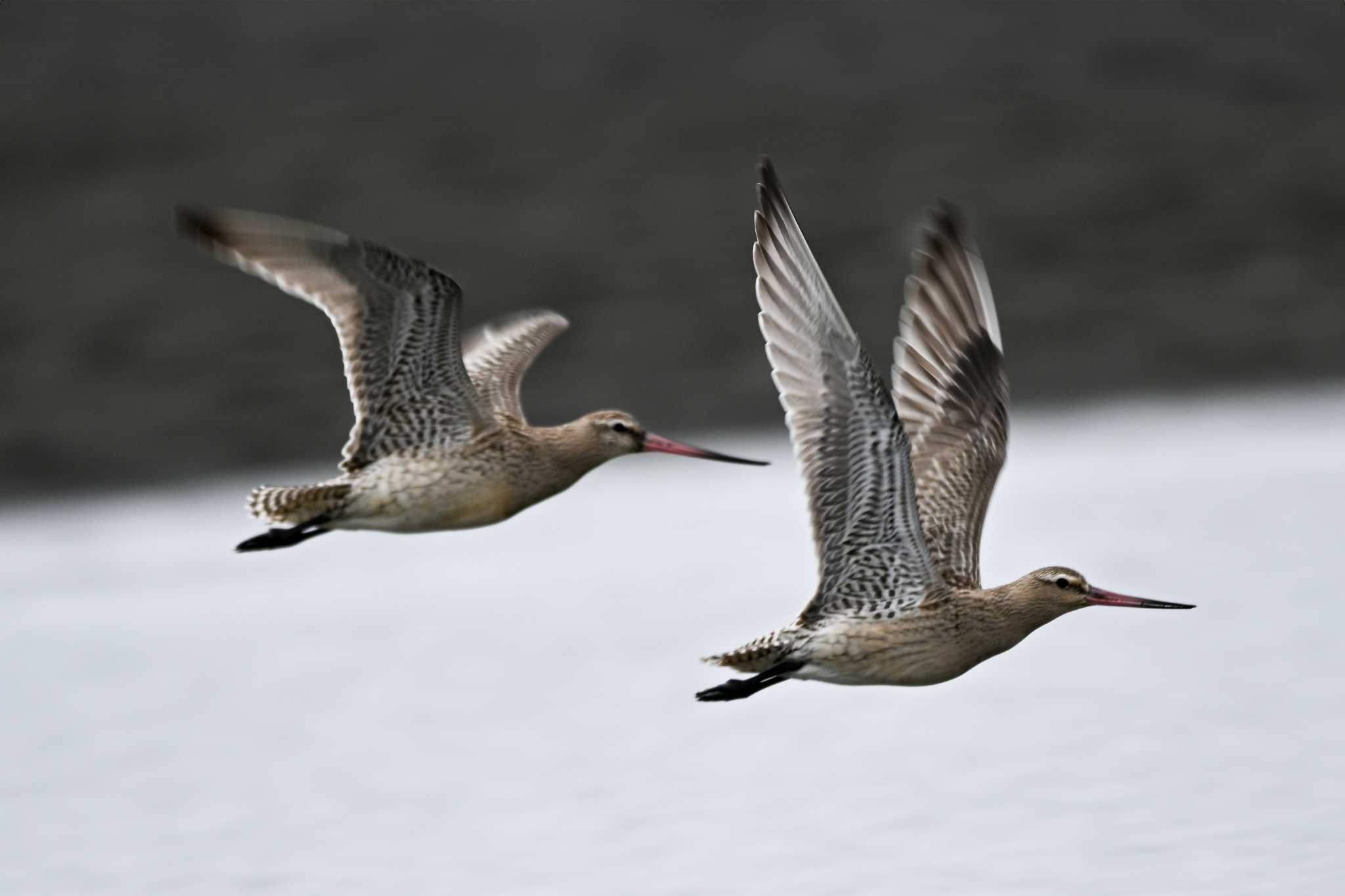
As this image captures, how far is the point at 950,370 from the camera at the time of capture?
8.36 metres

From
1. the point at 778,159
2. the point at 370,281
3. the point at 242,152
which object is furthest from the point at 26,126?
the point at 370,281

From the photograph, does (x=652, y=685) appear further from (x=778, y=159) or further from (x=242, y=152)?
(x=242, y=152)

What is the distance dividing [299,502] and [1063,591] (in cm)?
245

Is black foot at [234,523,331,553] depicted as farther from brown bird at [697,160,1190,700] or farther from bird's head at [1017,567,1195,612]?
bird's head at [1017,567,1195,612]

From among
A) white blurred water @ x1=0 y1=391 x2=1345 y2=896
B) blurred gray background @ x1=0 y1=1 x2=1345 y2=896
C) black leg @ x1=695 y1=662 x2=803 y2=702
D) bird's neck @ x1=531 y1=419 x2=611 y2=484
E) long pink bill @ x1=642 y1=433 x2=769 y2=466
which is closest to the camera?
black leg @ x1=695 y1=662 x2=803 y2=702

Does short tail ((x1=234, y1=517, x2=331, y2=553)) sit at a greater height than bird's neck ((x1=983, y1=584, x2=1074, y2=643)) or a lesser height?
greater

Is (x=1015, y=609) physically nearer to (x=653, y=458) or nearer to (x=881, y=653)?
(x=881, y=653)

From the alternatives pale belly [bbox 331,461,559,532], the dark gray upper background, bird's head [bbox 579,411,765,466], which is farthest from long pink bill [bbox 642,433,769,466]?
the dark gray upper background

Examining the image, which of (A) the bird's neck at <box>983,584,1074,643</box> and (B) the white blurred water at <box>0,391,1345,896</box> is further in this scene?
(B) the white blurred water at <box>0,391,1345,896</box>

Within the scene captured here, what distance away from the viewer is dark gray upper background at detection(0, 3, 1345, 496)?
1606cm

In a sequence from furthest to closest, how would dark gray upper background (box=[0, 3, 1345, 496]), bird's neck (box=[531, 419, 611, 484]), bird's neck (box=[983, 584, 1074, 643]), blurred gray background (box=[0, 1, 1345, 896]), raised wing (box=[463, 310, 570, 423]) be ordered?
dark gray upper background (box=[0, 3, 1345, 496]), blurred gray background (box=[0, 1, 1345, 896]), raised wing (box=[463, 310, 570, 423]), bird's neck (box=[531, 419, 611, 484]), bird's neck (box=[983, 584, 1074, 643])

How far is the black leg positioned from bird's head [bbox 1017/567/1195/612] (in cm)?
78

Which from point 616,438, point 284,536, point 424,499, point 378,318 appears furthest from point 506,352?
point 284,536

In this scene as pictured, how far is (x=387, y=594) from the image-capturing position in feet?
46.6
